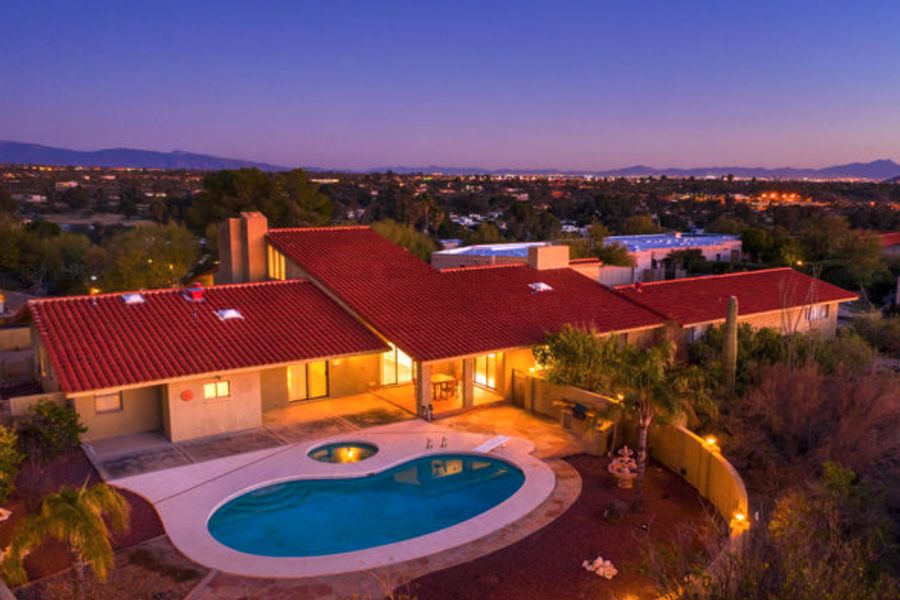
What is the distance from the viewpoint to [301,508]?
1554 cm

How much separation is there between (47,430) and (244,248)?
1135 centimetres

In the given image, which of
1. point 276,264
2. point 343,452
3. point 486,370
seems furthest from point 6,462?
point 276,264

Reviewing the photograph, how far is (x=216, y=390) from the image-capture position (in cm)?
1923

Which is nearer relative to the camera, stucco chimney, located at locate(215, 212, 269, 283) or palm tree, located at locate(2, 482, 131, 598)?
palm tree, located at locate(2, 482, 131, 598)

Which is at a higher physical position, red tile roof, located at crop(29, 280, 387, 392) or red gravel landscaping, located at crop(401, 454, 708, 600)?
red tile roof, located at crop(29, 280, 387, 392)

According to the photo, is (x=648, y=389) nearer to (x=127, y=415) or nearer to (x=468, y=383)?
(x=468, y=383)

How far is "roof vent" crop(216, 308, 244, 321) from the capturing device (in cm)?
2125

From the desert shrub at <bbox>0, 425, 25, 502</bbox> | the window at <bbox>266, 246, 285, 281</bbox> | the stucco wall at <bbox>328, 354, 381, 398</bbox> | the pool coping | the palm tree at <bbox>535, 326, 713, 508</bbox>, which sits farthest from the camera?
the window at <bbox>266, 246, 285, 281</bbox>

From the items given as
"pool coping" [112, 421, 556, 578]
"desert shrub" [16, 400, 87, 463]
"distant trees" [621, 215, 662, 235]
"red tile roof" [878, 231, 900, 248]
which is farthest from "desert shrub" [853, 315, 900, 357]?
"distant trees" [621, 215, 662, 235]

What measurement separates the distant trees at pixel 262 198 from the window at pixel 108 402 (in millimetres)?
28049

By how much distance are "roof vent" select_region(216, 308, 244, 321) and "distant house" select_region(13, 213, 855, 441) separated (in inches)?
4.5

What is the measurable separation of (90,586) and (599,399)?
12.5 metres

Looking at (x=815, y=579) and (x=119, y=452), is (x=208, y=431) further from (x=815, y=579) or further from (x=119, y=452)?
(x=815, y=579)

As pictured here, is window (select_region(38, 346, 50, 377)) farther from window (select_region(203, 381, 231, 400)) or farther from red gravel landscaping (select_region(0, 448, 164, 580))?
window (select_region(203, 381, 231, 400))
